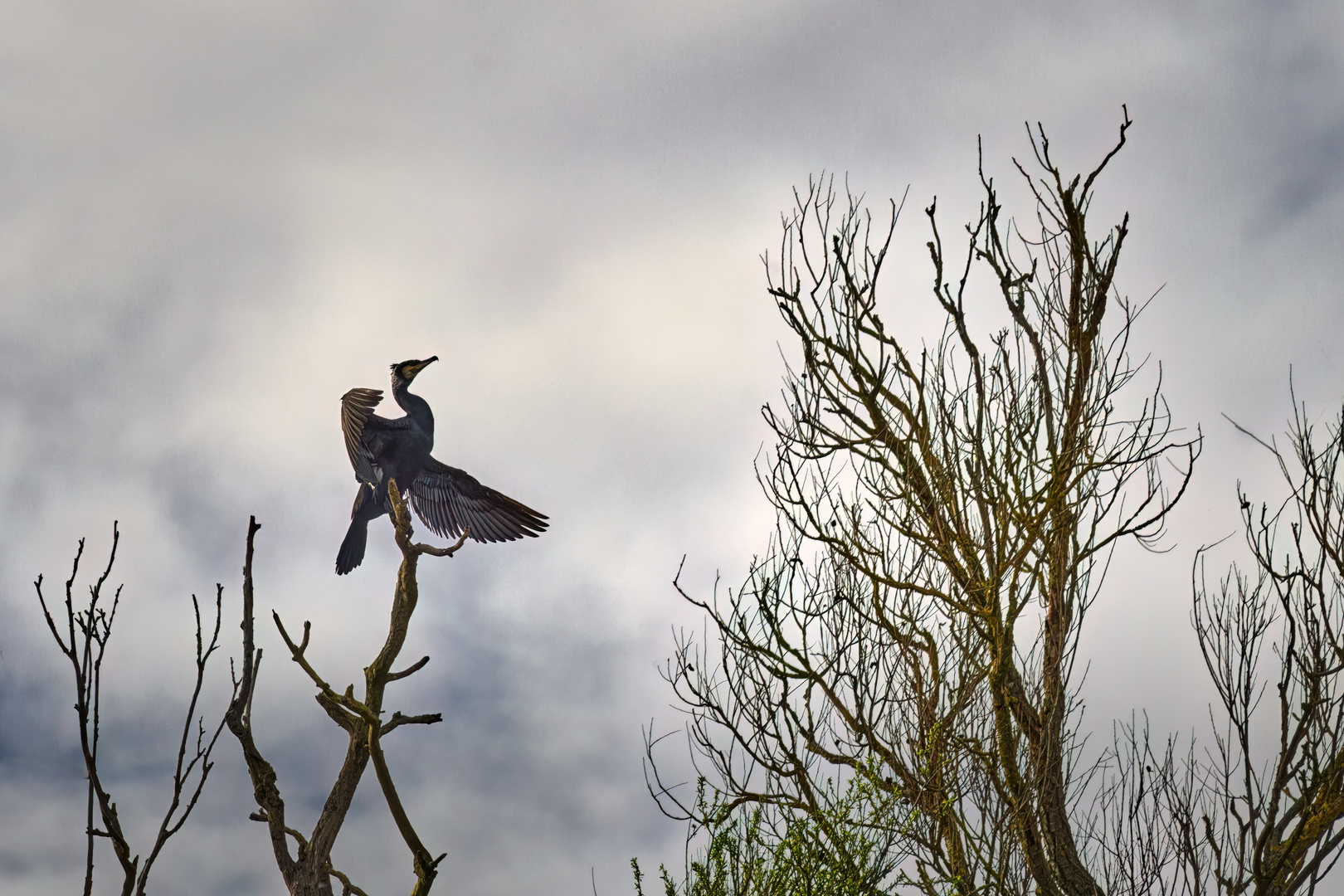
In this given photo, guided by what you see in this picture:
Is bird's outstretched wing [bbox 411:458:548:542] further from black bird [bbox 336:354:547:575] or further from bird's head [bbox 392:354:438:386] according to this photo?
bird's head [bbox 392:354:438:386]

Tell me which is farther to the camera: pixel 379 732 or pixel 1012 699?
pixel 1012 699

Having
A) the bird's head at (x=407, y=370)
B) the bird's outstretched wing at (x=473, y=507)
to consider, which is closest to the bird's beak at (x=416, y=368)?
the bird's head at (x=407, y=370)

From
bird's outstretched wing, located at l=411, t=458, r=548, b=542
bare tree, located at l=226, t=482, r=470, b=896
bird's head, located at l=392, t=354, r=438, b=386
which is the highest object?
bird's head, located at l=392, t=354, r=438, b=386

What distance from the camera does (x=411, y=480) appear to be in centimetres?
554

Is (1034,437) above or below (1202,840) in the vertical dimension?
above

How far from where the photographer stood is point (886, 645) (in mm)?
4523

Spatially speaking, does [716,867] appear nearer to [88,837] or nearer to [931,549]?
[931,549]

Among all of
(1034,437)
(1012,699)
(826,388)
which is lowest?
(1012,699)

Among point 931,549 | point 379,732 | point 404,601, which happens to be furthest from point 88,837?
point 931,549

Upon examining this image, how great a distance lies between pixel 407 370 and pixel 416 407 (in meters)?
0.20

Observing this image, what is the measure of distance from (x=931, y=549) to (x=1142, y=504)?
2.99 feet

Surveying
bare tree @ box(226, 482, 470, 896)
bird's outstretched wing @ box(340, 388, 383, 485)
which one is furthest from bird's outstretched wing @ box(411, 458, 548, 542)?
bare tree @ box(226, 482, 470, 896)

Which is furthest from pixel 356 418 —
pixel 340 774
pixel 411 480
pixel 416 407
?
pixel 340 774

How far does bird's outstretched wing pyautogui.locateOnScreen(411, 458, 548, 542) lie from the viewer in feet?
19.0
